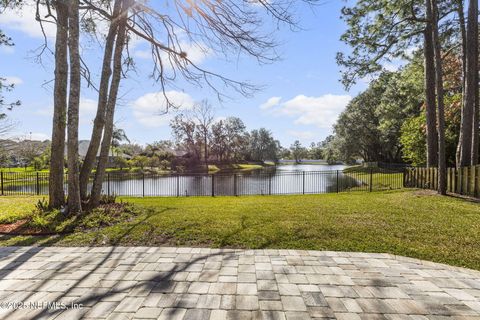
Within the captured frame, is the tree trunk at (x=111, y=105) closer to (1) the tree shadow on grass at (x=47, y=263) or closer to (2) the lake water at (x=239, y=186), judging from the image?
(1) the tree shadow on grass at (x=47, y=263)

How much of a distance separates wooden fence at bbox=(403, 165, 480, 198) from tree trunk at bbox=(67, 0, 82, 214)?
410 inches

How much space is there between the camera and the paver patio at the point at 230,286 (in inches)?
93.9

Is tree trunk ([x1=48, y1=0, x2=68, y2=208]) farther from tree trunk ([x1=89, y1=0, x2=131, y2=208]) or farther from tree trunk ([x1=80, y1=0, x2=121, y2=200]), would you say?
tree trunk ([x1=89, y1=0, x2=131, y2=208])

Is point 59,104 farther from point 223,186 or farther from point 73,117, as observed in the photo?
point 223,186

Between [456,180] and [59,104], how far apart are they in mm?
11284

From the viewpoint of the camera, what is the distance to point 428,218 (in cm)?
582

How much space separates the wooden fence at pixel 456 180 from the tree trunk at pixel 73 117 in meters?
10.4

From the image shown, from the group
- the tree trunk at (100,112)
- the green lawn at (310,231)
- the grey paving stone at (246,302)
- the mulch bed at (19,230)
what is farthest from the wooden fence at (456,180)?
the mulch bed at (19,230)

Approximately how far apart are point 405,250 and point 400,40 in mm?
9753

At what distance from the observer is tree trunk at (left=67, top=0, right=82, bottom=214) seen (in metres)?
5.78

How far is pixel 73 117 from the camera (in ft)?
19.1

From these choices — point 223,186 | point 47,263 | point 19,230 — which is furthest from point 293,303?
point 223,186

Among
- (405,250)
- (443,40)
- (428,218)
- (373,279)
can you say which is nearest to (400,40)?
(443,40)

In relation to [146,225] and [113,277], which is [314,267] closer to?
[113,277]
